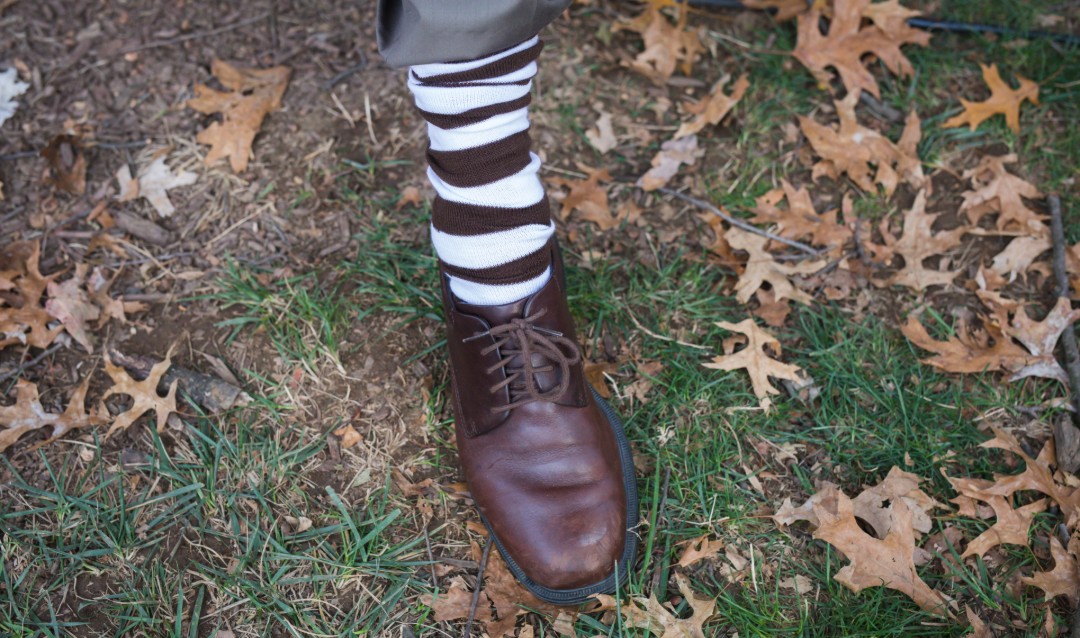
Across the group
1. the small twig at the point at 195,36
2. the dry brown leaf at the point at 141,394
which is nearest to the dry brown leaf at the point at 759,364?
the dry brown leaf at the point at 141,394

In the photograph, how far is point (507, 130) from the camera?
1593 millimetres

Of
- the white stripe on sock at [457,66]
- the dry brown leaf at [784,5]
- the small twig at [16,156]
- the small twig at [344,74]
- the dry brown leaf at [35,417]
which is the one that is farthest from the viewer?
the dry brown leaf at [784,5]

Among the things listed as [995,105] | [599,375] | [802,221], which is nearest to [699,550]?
[599,375]

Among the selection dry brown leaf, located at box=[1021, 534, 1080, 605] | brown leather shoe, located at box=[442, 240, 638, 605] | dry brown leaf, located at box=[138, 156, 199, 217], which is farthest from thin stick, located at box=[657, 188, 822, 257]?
dry brown leaf, located at box=[138, 156, 199, 217]

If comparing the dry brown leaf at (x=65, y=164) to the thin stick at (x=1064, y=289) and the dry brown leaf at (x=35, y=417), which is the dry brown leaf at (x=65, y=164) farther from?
the thin stick at (x=1064, y=289)

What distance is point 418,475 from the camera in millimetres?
1844

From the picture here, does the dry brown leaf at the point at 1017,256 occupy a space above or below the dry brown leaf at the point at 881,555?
above

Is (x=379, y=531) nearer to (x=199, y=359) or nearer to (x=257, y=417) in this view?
(x=257, y=417)

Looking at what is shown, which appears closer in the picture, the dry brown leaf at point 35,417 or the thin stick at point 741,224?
the dry brown leaf at point 35,417

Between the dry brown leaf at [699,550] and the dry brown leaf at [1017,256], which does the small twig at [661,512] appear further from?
the dry brown leaf at [1017,256]

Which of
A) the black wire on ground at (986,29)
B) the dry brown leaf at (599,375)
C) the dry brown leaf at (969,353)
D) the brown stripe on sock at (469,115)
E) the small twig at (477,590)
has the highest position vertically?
the brown stripe on sock at (469,115)

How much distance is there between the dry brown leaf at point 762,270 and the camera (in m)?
2.09

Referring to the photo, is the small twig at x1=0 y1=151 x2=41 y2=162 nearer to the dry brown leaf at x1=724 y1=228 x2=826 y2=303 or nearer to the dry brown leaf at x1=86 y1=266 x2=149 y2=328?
the dry brown leaf at x1=86 y1=266 x2=149 y2=328

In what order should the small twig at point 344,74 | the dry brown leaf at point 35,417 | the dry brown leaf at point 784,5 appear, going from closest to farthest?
the dry brown leaf at point 35,417, the small twig at point 344,74, the dry brown leaf at point 784,5
